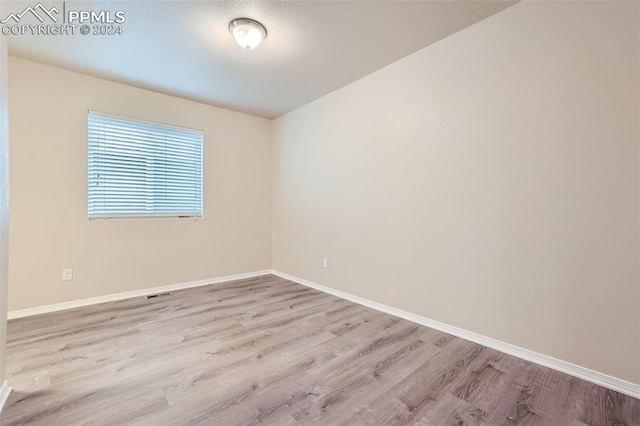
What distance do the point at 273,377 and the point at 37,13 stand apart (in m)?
3.23

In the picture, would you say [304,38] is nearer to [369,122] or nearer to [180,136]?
[369,122]

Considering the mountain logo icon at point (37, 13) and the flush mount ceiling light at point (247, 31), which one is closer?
the mountain logo icon at point (37, 13)

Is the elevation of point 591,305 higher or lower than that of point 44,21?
lower

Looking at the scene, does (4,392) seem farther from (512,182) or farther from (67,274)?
(512,182)

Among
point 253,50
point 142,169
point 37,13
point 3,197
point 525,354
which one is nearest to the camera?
point 3,197

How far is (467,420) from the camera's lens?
1440mm

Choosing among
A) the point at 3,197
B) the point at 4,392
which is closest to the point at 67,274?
the point at 4,392

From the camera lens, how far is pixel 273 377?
1.80 m

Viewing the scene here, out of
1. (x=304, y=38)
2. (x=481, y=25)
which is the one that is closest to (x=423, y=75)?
(x=481, y=25)

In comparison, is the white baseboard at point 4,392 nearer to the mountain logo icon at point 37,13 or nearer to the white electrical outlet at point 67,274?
the white electrical outlet at point 67,274

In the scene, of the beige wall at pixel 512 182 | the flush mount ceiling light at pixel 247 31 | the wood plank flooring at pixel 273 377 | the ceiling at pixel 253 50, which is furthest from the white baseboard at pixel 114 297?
the flush mount ceiling light at pixel 247 31

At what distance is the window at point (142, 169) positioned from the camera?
3.16m

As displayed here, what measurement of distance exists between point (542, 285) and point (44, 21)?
4309mm

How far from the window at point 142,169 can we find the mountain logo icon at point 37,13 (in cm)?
105
